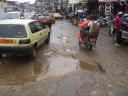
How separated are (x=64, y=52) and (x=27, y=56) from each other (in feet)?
7.30

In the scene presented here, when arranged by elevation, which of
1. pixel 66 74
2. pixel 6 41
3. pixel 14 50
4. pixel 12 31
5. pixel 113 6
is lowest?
pixel 66 74

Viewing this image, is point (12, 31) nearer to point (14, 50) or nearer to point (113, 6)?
point (14, 50)

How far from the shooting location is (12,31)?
37.1 feet

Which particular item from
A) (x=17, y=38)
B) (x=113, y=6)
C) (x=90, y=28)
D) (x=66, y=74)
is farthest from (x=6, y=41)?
(x=113, y=6)

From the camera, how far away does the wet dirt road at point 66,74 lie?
786cm

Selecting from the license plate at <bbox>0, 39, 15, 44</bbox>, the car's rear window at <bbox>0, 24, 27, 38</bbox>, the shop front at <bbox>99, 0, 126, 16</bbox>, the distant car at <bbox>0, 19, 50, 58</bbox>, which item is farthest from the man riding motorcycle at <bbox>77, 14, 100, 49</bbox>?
the shop front at <bbox>99, 0, 126, 16</bbox>

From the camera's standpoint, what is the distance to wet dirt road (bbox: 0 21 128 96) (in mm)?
7859

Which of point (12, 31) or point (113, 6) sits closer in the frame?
point (12, 31)

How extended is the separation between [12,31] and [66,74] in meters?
2.90

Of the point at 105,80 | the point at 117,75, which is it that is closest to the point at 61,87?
the point at 105,80

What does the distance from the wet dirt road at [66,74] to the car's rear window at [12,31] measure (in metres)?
1.01

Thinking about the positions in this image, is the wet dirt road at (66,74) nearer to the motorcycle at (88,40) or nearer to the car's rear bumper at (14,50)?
the car's rear bumper at (14,50)

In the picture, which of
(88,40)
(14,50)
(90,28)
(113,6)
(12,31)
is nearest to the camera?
(14,50)

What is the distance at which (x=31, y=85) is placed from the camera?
8367 mm
